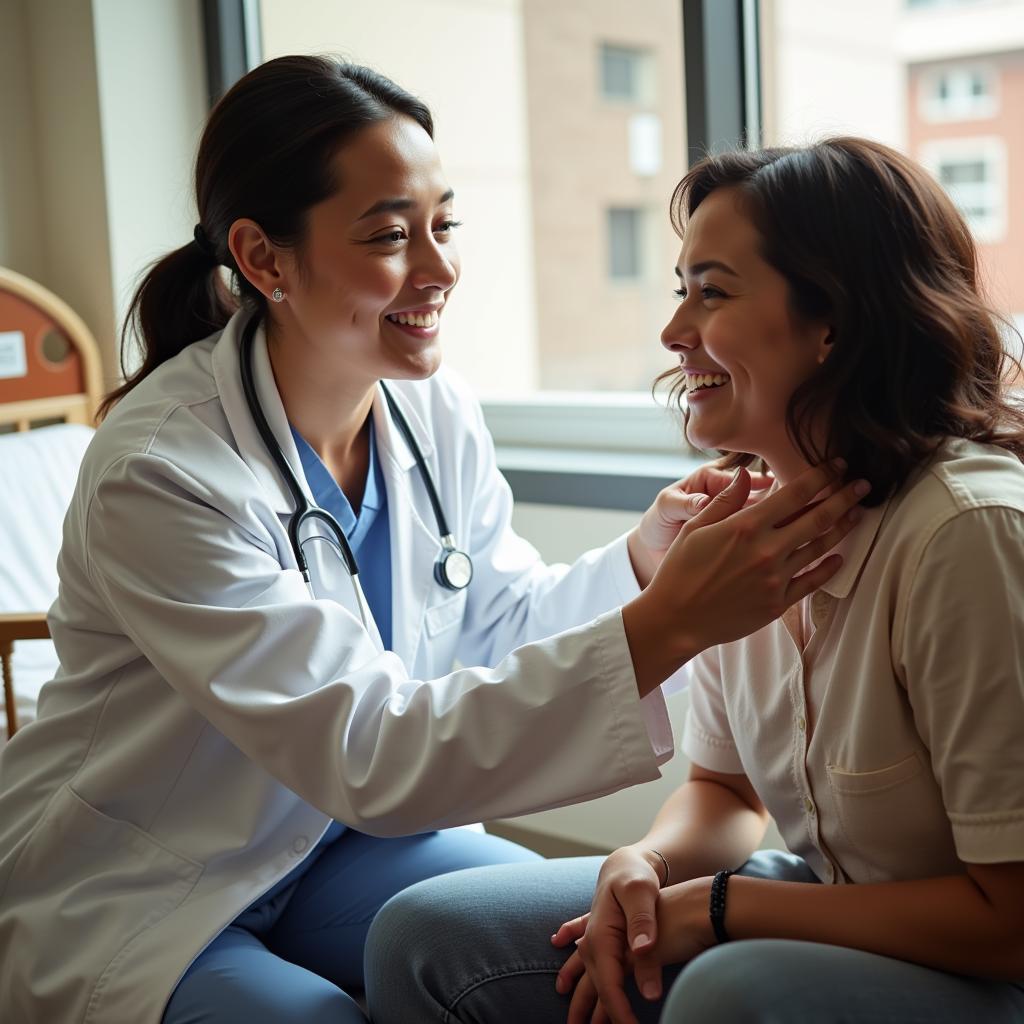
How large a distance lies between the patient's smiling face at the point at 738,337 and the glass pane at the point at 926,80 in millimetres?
957

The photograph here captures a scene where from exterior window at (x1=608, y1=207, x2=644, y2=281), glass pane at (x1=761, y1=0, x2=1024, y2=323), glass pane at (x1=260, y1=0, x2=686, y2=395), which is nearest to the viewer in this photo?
glass pane at (x1=761, y1=0, x2=1024, y2=323)

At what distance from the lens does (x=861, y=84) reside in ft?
8.16

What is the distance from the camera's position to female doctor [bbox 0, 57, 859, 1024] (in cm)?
115

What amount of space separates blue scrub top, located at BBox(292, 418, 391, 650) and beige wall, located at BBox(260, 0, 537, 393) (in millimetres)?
1380

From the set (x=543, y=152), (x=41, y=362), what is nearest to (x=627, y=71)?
(x=543, y=152)

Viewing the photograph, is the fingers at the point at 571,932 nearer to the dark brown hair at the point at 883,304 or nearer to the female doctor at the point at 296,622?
the female doctor at the point at 296,622

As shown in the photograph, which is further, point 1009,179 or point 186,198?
point 186,198

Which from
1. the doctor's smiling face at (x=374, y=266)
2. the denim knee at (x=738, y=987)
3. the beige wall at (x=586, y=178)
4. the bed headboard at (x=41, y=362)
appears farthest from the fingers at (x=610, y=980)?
the beige wall at (x=586, y=178)

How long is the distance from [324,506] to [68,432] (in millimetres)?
1154

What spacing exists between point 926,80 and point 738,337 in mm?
1515

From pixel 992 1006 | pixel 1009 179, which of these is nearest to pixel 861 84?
pixel 1009 179

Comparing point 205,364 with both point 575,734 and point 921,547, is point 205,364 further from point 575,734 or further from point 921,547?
point 921,547

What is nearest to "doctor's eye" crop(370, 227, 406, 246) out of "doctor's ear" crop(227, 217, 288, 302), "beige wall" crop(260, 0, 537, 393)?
"doctor's ear" crop(227, 217, 288, 302)

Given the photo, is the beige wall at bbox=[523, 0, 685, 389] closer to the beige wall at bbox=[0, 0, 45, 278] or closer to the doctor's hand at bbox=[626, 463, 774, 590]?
the beige wall at bbox=[0, 0, 45, 278]
